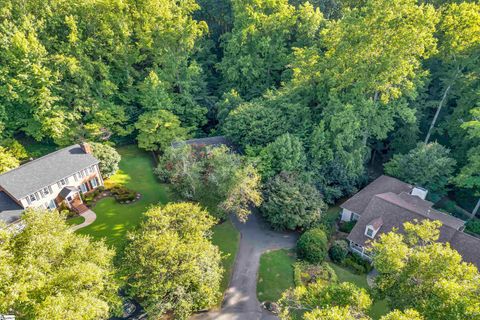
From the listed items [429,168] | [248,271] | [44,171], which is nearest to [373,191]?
[429,168]

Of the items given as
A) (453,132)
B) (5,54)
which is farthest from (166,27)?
(453,132)

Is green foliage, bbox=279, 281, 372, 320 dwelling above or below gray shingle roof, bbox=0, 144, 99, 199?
above

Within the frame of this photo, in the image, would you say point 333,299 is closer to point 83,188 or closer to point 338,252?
point 338,252

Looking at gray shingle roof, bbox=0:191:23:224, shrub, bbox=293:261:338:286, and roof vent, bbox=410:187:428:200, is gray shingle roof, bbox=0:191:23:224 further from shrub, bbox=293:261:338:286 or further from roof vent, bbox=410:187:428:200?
roof vent, bbox=410:187:428:200

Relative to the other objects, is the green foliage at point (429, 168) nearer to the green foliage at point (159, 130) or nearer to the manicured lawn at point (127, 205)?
the manicured lawn at point (127, 205)

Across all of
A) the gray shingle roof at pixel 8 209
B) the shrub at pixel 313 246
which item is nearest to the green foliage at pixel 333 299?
the shrub at pixel 313 246

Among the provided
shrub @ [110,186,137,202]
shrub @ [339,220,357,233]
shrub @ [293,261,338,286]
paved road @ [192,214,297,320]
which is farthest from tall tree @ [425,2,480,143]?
shrub @ [110,186,137,202]

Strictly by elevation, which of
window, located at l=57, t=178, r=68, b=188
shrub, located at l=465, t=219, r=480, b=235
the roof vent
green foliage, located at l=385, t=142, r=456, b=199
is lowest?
window, located at l=57, t=178, r=68, b=188
